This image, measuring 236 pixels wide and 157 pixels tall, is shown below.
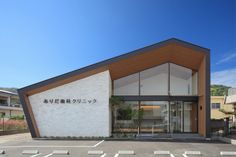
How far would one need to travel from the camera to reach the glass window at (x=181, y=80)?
2333cm

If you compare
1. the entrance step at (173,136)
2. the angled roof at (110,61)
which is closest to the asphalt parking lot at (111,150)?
the angled roof at (110,61)

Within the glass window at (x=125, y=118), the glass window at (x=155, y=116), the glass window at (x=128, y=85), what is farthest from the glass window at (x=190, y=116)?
the glass window at (x=128, y=85)

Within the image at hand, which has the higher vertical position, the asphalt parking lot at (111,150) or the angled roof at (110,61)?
the angled roof at (110,61)

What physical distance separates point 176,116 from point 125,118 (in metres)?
4.14

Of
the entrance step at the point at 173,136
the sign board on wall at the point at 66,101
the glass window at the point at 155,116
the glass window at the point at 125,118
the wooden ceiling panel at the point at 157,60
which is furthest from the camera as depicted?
the glass window at the point at 155,116

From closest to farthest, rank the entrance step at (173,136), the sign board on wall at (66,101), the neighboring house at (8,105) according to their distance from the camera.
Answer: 1. the sign board on wall at (66,101)
2. the entrance step at (173,136)
3. the neighboring house at (8,105)

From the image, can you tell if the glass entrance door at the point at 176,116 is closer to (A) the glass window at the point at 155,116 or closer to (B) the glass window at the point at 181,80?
(A) the glass window at the point at 155,116

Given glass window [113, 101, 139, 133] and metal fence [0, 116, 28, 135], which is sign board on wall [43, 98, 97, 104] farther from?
metal fence [0, 116, 28, 135]

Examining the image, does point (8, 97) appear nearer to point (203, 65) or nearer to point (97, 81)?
point (97, 81)

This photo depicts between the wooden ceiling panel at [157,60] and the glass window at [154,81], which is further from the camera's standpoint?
the glass window at [154,81]

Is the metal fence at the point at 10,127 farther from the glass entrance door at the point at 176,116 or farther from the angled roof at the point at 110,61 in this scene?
the glass entrance door at the point at 176,116

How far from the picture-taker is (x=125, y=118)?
72.8 ft

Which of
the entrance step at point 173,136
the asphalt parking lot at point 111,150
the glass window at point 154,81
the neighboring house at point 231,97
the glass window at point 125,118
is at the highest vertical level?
the glass window at point 154,81

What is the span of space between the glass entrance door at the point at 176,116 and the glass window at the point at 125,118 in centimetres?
283
